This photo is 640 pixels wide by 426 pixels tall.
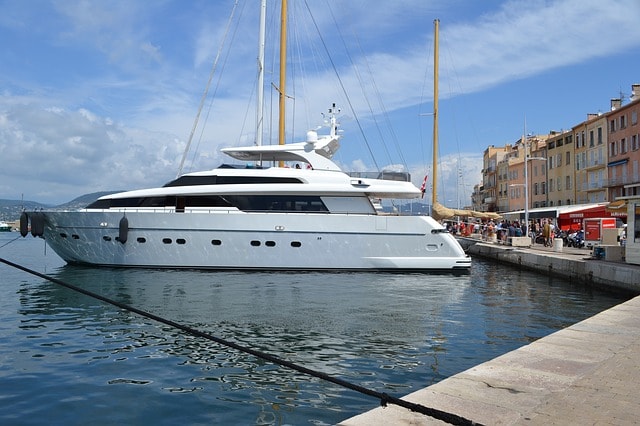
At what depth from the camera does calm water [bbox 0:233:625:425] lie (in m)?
5.42

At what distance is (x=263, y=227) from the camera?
1744 centimetres

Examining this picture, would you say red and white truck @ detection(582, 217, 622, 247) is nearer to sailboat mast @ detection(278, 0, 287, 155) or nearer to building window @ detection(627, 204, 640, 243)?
building window @ detection(627, 204, 640, 243)

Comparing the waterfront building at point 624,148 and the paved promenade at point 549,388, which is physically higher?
the waterfront building at point 624,148

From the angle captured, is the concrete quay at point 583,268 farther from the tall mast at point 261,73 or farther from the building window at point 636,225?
the tall mast at point 261,73

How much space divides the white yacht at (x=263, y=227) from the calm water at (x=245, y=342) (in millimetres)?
2075

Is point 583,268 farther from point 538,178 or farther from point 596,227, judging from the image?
point 538,178

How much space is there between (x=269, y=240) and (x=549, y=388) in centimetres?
1368

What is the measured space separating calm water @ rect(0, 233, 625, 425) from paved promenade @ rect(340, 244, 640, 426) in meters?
1.19

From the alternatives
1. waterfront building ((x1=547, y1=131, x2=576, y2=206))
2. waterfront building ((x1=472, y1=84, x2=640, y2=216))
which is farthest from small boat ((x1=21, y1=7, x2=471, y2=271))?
waterfront building ((x1=547, y1=131, x2=576, y2=206))

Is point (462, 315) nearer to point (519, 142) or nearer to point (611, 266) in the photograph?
point (611, 266)

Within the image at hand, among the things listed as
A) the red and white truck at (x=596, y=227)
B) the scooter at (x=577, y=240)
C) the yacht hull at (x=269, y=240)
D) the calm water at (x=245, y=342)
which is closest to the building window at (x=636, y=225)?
the calm water at (x=245, y=342)

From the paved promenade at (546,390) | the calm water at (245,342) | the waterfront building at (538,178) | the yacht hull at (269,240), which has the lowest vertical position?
the calm water at (245,342)

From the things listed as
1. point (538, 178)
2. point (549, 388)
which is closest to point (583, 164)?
point (538, 178)

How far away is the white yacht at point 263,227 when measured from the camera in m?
17.5
